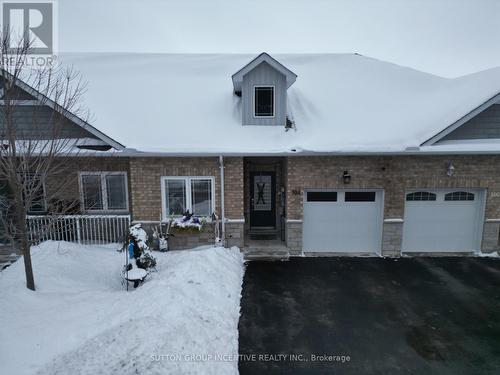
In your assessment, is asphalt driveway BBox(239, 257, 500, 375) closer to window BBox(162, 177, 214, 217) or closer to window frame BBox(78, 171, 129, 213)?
window BBox(162, 177, 214, 217)

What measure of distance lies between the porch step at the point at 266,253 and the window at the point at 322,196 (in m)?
1.86

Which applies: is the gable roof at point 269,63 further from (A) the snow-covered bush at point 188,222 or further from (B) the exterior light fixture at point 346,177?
(A) the snow-covered bush at point 188,222

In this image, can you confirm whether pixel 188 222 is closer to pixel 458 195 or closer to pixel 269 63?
pixel 269 63

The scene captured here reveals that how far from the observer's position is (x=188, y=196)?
1020cm

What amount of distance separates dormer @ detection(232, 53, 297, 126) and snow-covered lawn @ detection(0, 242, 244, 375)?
5.29m

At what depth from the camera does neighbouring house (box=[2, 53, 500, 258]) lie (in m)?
9.77

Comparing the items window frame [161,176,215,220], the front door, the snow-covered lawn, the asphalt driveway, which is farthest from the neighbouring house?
the snow-covered lawn

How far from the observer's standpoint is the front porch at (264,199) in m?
11.4

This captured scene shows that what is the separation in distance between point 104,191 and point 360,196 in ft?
28.0

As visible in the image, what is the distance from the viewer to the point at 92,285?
24.7ft

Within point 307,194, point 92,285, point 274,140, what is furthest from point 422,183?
point 92,285

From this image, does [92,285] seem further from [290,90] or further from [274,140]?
[290,90]

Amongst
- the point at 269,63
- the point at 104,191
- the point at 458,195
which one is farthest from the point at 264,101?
the point at 458,195

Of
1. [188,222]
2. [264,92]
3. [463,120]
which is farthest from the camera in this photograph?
[264,92]
